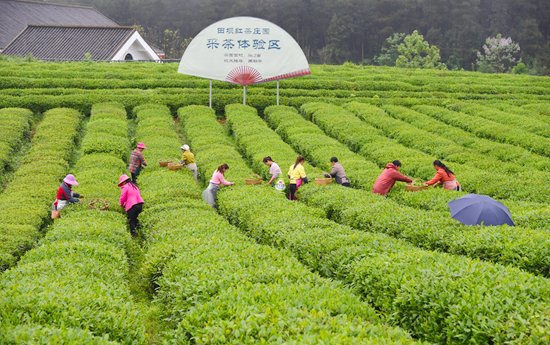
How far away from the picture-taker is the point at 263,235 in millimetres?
9617

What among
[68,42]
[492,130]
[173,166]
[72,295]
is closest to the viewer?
[72,295]

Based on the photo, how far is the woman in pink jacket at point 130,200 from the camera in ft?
36.4

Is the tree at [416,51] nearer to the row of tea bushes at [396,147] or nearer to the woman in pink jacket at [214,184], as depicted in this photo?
the row of tea bushes at [396,147]

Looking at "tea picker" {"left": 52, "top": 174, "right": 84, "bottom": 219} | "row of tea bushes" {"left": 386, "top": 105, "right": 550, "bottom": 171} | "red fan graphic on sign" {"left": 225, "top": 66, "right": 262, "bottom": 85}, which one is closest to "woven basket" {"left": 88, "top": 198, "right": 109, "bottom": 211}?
"tea picker" {"left": 52, "top": 174, "right": 84, "bottom": 219}

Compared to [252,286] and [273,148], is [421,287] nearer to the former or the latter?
[252,286]

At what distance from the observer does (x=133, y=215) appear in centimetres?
1123

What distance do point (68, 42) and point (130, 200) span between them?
3613 centimetres

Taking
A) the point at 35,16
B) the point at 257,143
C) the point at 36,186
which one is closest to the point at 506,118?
the point at 257,143

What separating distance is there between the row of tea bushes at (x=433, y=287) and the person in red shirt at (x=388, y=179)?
428cm

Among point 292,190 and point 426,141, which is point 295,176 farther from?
point 426,141

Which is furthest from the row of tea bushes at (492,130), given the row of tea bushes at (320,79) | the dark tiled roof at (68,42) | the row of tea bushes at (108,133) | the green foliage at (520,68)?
the green foliage at (520,68)

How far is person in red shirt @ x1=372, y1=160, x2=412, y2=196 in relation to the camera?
495 inches

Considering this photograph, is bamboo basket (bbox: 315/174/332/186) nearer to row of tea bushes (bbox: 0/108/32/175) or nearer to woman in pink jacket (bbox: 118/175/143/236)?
woman in pink jacket (bbox: 118/175/143/236)

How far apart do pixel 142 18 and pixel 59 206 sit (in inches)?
3318
